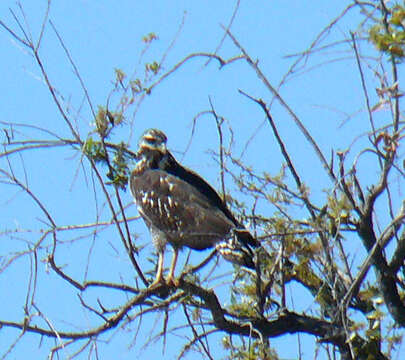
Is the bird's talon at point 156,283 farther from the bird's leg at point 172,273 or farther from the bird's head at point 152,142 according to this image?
the bird's head at point 152,142

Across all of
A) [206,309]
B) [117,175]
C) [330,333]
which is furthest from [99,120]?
[330,333]

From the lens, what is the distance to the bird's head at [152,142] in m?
8.82

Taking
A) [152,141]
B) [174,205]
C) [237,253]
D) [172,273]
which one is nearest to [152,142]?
[152,141]

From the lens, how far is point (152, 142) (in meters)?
8.88

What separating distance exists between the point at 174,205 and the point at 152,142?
30.4 inches

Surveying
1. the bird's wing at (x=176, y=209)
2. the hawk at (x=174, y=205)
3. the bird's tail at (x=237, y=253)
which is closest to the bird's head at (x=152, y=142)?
the hawk at (x=174, y=205)

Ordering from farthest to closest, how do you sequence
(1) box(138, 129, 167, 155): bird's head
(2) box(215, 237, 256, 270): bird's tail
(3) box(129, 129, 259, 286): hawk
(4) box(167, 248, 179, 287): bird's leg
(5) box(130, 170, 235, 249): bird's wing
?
1. (1) box(138, 129, 167, 155): bird's head
2. (5) box(130, 170, 235, 249): bird's wing
3. (3) box(129, 129, 259, 286): hawk
4. (2) box(215, 237, 256, 270): bird's tail
5. (4) box(167, 248, 179, 287): bird's leg

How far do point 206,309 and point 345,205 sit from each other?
43.5 inches

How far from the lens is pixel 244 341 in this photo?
22.1ft

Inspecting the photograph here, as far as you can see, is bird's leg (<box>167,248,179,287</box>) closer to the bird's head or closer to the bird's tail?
the bird's tail

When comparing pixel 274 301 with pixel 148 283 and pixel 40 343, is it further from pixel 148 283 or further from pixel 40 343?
pixel 40 343

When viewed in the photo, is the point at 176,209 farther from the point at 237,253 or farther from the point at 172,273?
the point at 237,253

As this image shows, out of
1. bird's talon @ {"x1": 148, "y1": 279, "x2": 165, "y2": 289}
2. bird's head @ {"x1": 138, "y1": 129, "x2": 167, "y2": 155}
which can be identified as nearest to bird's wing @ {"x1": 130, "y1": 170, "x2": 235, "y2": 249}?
bird's head @ {"x1": 138, "y1": 129, "x2": 167, "y2": 155}

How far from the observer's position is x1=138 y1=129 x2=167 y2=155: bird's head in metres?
8.82
